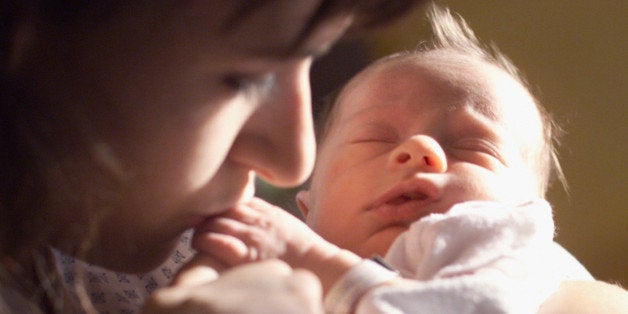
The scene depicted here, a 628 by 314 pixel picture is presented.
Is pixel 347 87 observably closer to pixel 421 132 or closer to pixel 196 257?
pixel 421 132

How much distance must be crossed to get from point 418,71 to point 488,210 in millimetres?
345

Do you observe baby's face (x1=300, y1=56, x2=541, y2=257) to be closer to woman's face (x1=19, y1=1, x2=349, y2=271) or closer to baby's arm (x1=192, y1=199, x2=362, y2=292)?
baby's arm (x1=192, y1=199, x2=362, y2=292)

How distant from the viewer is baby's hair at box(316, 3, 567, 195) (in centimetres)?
131

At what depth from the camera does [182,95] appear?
23.8 inches

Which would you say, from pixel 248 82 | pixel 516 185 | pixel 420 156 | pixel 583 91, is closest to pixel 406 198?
pixel 420 156

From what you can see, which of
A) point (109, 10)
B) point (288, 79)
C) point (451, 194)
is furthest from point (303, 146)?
point (451, 194)

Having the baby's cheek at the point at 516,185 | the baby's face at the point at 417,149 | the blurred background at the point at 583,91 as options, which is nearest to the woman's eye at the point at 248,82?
the baby's face at the point at 417,149

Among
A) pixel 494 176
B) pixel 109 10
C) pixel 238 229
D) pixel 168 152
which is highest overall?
pixel 109 10

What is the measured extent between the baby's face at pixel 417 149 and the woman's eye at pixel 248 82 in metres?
0.37

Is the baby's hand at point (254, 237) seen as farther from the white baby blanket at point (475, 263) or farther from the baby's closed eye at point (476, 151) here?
the baby's closed eye at point (476, 151)

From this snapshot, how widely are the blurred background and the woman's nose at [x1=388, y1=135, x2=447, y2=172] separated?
2.98 ft

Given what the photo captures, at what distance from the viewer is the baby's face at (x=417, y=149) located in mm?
997

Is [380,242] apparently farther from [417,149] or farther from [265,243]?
[265,243]

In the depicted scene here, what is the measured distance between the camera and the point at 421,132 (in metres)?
1.09
